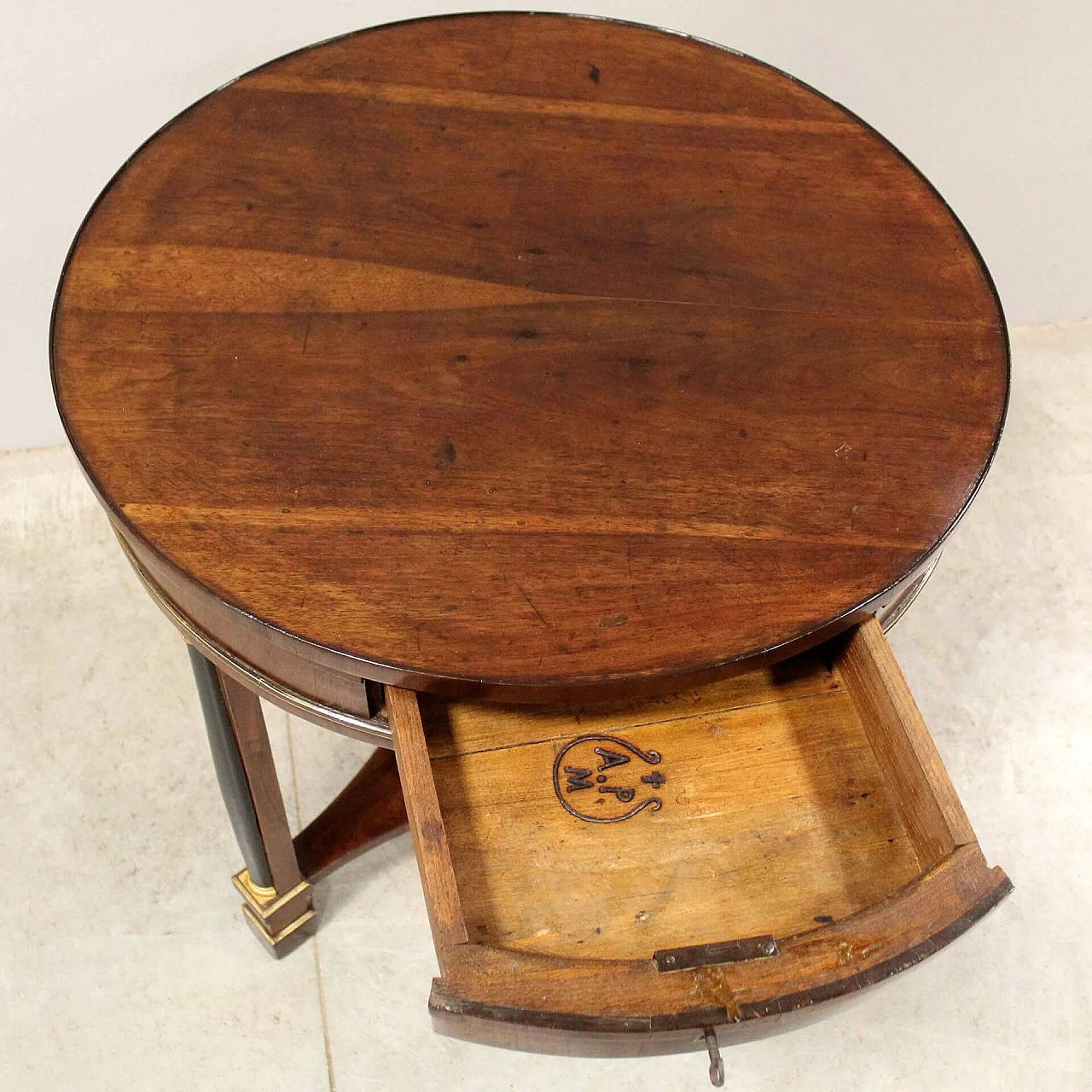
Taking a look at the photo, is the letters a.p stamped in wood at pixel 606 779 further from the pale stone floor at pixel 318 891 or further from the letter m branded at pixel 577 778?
the pale stone floor at pixel 318 891

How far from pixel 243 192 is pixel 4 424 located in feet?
3.01

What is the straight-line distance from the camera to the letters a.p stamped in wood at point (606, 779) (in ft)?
2.69

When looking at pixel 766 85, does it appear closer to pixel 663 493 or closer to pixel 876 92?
pixel 663 493

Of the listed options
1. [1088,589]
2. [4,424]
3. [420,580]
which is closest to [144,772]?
[4,424]

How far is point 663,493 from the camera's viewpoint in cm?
83

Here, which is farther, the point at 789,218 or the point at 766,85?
the point at 766,85

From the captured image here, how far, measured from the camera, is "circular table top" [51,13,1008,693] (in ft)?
2.55

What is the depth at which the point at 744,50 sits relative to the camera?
156 centimetres

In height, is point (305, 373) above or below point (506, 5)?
below

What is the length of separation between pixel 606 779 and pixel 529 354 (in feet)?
1.02

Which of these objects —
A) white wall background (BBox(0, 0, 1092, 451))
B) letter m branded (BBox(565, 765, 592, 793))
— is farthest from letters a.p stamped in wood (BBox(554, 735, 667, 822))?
white wall background (BBox(0, 0, 1092, 451))

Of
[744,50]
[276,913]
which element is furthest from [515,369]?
[744,50]

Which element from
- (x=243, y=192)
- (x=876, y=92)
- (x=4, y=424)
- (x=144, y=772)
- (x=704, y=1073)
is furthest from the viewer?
(x=4, y=424)

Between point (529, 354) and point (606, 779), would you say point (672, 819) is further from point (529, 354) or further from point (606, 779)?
point (529, 354)
